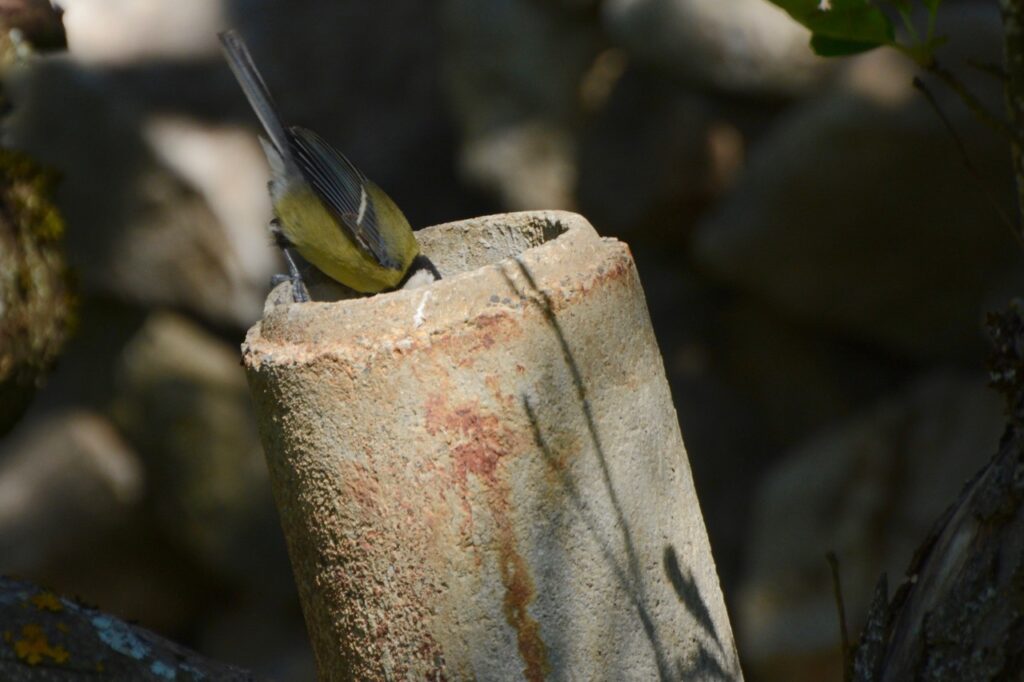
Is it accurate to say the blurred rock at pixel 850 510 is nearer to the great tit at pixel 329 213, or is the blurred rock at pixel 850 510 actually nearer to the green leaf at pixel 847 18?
the great tit at pixel 329 213

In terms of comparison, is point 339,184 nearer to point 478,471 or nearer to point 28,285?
point 28,285

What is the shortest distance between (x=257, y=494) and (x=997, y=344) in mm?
5308

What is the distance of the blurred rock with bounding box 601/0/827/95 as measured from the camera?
5605 mm

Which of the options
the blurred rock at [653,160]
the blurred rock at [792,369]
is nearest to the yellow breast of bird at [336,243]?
the blurred rock at [653,160]

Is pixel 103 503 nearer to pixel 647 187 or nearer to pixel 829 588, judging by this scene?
pixel 647 187

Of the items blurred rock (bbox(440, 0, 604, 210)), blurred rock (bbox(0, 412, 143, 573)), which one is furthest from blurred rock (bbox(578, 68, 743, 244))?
blurred rock (bbox(0, 412, 143, 573))

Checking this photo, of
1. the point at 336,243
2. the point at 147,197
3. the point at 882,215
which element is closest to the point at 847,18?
the point at 336,243

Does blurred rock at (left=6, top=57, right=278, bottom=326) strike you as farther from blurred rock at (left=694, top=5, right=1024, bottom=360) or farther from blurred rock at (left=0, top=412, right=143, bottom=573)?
blurred rock at (left=694, top=5, right=1024, bottom=360)

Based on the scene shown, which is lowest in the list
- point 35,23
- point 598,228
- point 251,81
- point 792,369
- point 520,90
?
point 792,369

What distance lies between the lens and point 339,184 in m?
2.55

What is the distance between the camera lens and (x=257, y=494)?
21.7 ft

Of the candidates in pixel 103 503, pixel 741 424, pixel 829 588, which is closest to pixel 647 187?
pixel 741 424

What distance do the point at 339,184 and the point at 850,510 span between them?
133 inches

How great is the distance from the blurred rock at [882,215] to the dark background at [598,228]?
1 cm
